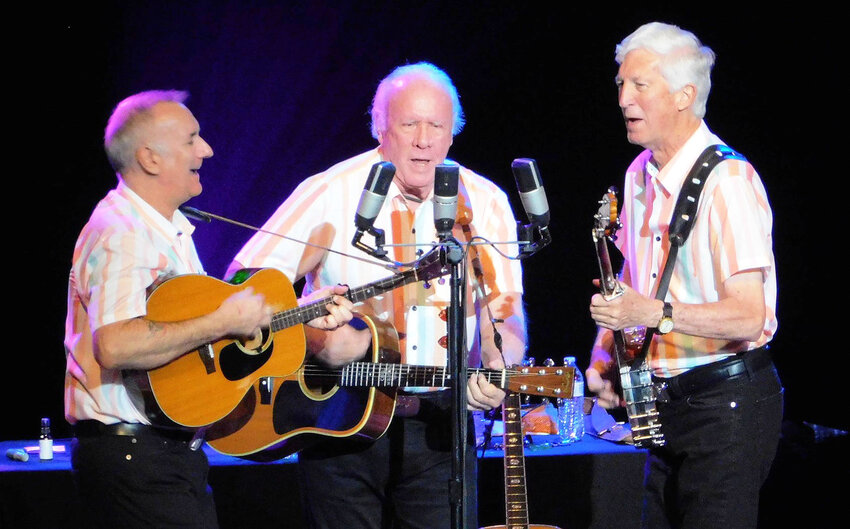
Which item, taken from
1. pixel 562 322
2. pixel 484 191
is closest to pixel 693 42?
pixel 484 191

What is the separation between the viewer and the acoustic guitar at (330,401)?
12.2 feet

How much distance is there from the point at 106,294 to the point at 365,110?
291 cm

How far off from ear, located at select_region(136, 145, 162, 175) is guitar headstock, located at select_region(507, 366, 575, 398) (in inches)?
64.8

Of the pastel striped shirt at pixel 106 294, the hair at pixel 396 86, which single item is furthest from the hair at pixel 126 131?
the hair at pixel 396 86

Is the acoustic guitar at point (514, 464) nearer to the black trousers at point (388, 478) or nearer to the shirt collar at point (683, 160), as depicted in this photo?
the black trousers at point (388, 478)

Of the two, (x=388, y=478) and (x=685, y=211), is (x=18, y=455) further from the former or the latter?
(x=685, y=211)

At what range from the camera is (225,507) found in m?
5.07

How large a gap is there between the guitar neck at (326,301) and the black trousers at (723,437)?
1084mm

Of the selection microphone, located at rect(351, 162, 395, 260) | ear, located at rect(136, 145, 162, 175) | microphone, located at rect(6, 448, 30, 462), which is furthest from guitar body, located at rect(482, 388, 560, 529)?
microphone, located at rect(6, 448, 30, 462)

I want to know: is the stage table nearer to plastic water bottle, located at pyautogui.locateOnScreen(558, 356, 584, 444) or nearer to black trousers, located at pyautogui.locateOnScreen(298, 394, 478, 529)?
plastic water bottle, located at pyautogui.locateOnScreen(558, 356, 584, 444)

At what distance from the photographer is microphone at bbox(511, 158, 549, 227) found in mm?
3219

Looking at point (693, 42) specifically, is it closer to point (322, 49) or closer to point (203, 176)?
point (322, 49)

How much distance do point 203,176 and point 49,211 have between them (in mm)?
944

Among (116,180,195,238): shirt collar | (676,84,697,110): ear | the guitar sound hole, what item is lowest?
the guitar sound hole
